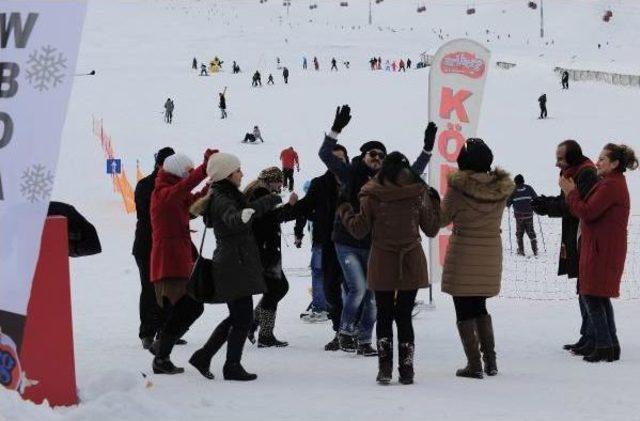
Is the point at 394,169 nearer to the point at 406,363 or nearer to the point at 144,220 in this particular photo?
the point at 406,363

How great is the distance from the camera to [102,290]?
42.0ft

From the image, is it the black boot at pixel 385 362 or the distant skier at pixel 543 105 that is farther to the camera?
the distant skier at pixel 543 105

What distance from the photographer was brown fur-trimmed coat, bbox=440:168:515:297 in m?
7.16

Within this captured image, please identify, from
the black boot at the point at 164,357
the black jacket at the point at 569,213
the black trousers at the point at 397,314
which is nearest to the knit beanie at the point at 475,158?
the black trousers at the point at 397,314

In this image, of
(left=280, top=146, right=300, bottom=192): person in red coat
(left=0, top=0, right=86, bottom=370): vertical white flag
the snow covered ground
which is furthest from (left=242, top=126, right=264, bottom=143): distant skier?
(left=0, top=0, right=86, bottom=370): vertical white flag

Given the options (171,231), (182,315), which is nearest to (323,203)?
(171,231)

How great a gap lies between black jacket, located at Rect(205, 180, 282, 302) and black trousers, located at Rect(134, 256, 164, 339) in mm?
1732

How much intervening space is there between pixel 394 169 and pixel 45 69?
246 cm

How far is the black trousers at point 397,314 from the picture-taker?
6957 mm

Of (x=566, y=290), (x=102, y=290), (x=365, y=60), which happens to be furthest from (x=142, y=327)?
(x=365, y=60)

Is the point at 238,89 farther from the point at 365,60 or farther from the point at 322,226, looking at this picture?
the point at 322,226

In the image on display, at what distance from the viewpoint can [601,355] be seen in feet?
26.0

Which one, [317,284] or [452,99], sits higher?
[452,99]

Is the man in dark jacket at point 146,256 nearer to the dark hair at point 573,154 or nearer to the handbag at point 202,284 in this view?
the handbag at point 202,284
